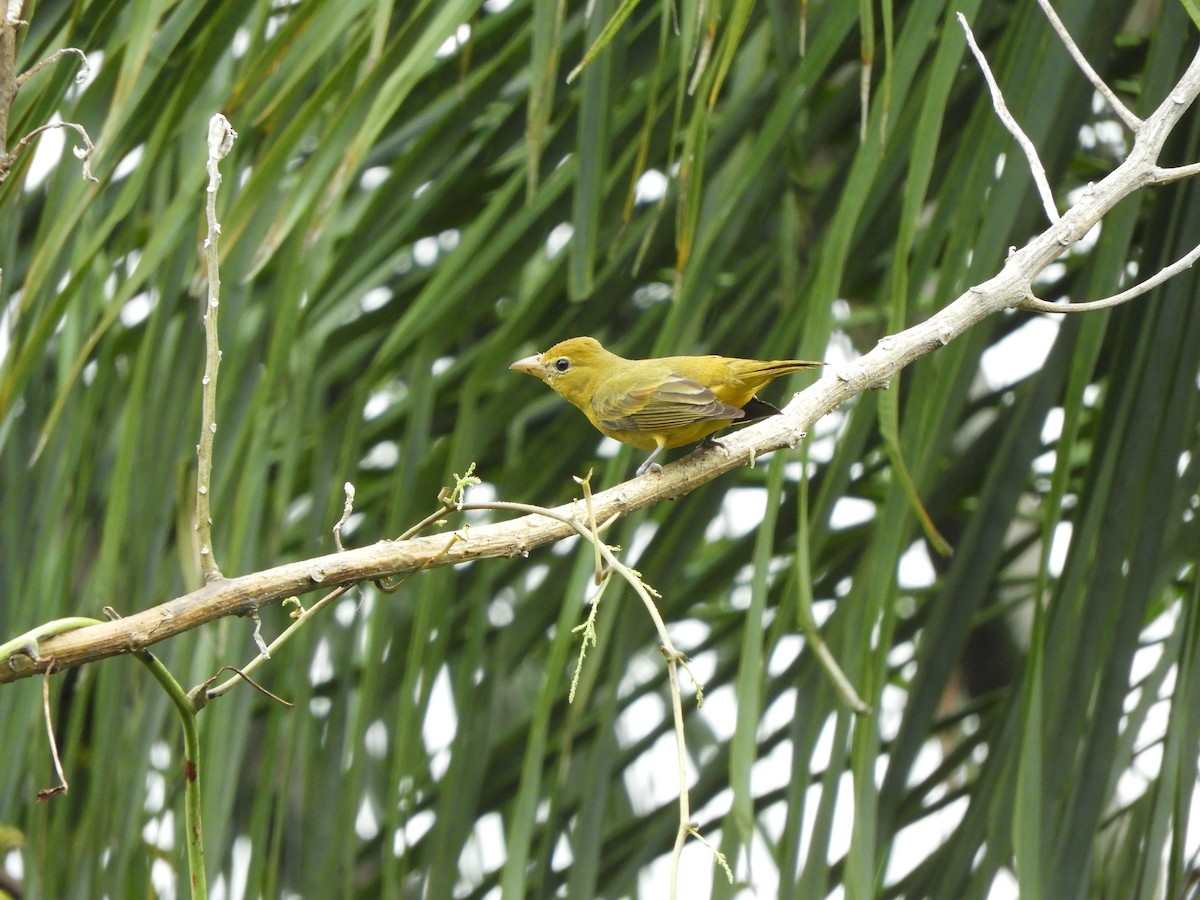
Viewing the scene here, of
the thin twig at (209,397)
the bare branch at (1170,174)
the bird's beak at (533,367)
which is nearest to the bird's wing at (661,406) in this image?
the bird's beak at (533,367)

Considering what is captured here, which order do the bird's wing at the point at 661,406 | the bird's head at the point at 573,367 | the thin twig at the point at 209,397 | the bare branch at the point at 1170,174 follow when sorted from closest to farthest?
the thin twig at the point at 209,397 < the bare branch at the point at 1170,174 < the bird's wing at the point at 661,406 < the bird's head at the point at 573,367

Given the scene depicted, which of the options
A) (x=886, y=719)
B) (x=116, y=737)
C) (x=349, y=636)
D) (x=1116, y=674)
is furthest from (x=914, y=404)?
(x=886, y=719)

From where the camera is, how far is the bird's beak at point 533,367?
7.48ft

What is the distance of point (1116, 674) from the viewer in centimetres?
172

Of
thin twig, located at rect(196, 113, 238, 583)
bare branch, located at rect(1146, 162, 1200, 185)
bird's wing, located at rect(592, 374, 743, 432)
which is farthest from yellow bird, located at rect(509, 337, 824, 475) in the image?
thin twig, located at rect(196, 113, 238, 583)

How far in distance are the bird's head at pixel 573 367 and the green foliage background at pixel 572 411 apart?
48 mm

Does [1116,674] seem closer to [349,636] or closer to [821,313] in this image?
[821,313]

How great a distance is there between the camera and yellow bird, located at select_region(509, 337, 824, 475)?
199 cm

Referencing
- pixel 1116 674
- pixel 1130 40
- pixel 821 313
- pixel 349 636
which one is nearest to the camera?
pixel 821 313

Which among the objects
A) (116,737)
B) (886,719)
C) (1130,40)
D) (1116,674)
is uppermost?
(1130,40)

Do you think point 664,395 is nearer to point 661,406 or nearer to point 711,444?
point 661,406

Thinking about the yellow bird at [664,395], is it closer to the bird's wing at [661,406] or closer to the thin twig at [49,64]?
the bird's wing at [661,406]

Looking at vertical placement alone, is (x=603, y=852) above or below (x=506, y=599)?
below

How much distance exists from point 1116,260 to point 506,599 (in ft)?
5.64
